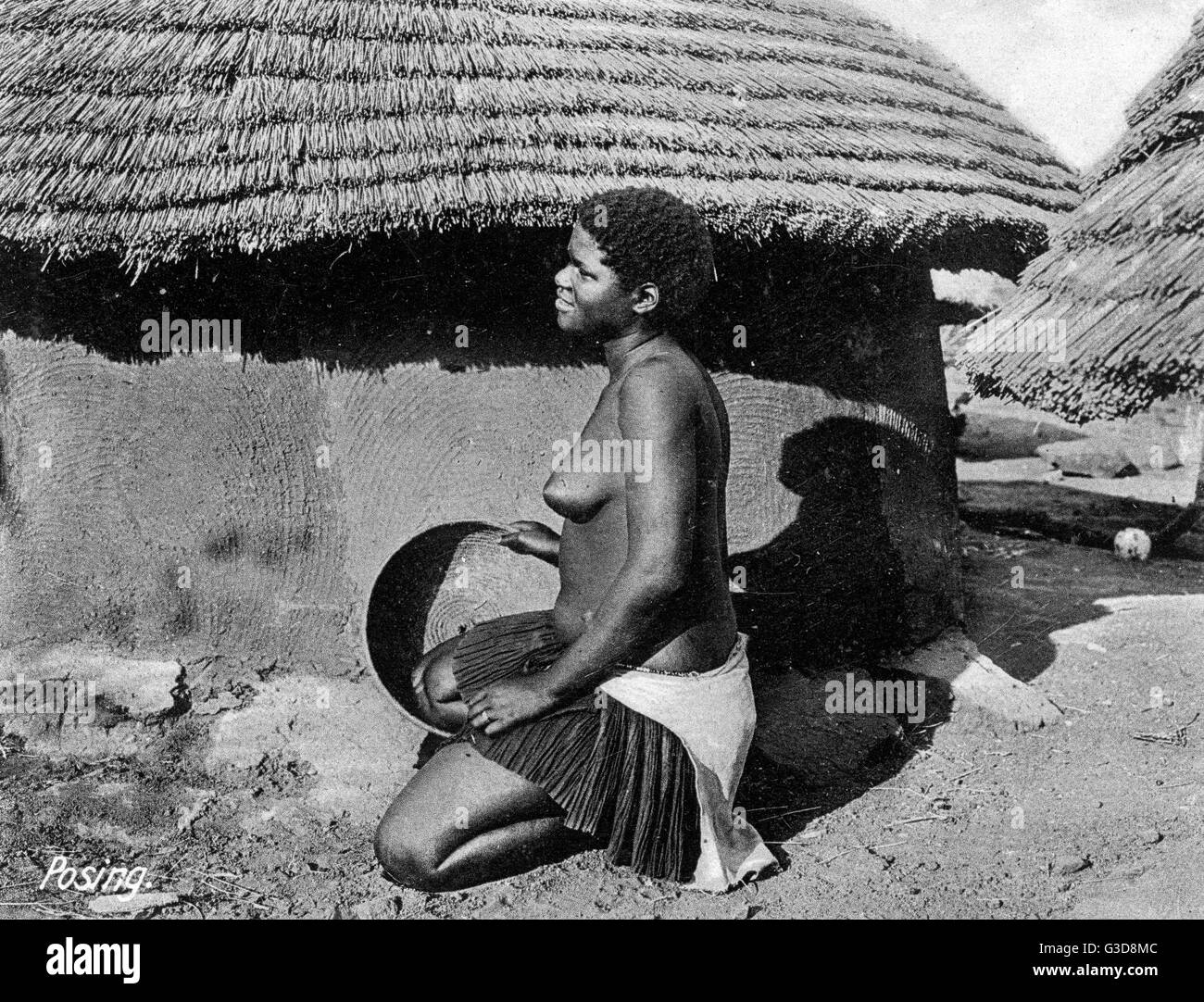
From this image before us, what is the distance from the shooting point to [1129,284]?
3367mm

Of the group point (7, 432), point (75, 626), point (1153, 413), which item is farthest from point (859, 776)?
point (1153, 413)

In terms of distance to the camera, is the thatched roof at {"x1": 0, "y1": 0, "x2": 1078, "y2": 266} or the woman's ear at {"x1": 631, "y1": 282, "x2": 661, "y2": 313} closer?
the woman's ear at {"x1": 631, "y1": 282, "x2": 661, "y2": 313}

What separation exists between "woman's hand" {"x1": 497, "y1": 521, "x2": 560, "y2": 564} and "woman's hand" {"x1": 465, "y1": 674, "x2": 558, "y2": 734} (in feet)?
2.01

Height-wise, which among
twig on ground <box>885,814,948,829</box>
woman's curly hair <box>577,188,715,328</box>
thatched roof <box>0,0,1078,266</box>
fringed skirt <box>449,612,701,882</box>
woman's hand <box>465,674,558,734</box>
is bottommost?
twig on ground <box>885,814,948,829</box>

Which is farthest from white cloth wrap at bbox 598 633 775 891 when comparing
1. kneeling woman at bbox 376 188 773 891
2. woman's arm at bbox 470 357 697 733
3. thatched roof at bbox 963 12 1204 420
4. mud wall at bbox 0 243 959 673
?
mud wall at bbox 0 243 959 673

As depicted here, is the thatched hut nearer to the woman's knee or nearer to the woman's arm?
the woman's knee

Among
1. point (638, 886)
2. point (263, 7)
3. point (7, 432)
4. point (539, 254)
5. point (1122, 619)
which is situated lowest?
point (638, 886)

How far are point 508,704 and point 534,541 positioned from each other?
28.8 inches

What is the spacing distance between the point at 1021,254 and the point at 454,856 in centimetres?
358

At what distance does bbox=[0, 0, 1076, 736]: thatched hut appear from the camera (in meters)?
3.87

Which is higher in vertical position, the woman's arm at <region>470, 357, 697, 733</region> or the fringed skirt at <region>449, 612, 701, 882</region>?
the woman's arm at <region>470, 357, 697, 733</region>

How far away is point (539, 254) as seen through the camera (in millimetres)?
4219

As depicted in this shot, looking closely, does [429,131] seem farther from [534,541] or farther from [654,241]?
[534,541]

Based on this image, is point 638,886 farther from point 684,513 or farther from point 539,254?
point 539,254
